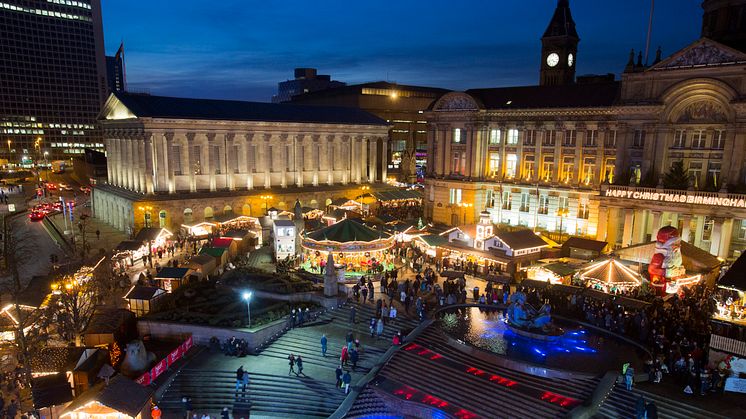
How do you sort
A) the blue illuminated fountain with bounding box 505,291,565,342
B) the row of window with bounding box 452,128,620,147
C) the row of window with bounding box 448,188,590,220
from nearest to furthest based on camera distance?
1. the blue illuminated fountain with bounding box 505,291,565,342
2. the row of window with bounding box 452,128,620,147
3. the row of window with bounding box 448,188,590,220

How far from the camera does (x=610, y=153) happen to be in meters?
47.7

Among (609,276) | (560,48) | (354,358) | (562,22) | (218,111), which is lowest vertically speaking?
(354,358)

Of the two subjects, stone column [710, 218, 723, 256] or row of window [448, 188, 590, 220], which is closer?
stone column [710, 218, 723, 256]

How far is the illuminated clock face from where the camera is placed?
6956 centimetres

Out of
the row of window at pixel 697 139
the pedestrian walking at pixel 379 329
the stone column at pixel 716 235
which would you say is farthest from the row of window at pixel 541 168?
the pedestrian walking at pixel 379 329

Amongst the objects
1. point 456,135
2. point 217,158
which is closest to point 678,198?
point 456,135

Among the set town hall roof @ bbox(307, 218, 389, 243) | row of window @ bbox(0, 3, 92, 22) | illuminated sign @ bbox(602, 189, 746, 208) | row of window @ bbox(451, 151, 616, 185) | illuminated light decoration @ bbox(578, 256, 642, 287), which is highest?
row of window @ bbox(0, 3, 92, 22)

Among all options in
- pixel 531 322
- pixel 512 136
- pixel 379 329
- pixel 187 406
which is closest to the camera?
pixel 187 406

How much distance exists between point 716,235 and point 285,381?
3472 cm

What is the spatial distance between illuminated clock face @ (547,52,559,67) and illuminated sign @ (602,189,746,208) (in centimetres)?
3258

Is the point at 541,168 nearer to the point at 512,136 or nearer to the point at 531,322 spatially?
the point at 512,136

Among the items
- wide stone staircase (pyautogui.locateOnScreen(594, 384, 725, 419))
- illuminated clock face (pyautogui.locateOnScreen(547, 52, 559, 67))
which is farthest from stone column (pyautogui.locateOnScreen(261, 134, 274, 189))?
wide stone staircase (pyautogui.locateOnScreen(594, 384, 725, 419))

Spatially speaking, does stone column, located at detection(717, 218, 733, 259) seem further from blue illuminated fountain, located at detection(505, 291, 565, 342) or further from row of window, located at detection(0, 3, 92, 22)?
row of window, located at detection(0, 3, 92, 22)

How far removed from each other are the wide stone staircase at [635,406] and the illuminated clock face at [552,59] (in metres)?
59.0
